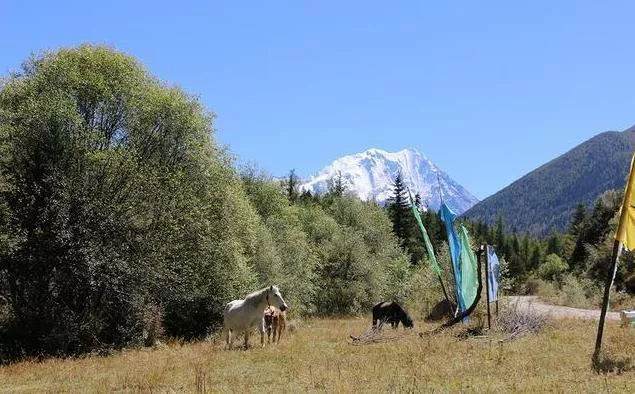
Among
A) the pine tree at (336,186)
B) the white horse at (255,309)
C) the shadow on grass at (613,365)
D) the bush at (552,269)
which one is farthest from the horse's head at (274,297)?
the bush at (552,269)

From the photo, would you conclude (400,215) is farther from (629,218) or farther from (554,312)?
(629,218)

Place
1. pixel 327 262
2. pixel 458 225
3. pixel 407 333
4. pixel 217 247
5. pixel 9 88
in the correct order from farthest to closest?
pixel 327 262, pixel 217 247, pixel 9 88, pixel 458 225, pixel 407 333

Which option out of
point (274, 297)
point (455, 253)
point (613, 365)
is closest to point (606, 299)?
point (613, 365)

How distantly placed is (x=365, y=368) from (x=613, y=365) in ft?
18.4

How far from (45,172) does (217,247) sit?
31.3 feet

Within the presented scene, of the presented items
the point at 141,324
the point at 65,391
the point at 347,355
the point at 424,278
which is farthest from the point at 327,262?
the point at 65,391

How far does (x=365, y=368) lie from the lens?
1523 centimetres

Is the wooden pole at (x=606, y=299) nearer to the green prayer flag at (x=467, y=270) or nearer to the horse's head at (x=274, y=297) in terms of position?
the green prayer flag at (x=467, y=270)

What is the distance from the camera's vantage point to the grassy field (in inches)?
491

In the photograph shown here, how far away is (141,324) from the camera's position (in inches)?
1101

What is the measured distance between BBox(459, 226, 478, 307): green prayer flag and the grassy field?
1.81 metres

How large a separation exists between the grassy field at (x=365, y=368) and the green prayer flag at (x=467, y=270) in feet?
5.95

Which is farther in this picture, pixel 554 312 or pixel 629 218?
pixel 554 312

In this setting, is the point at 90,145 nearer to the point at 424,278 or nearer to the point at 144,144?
the point at 144,144
